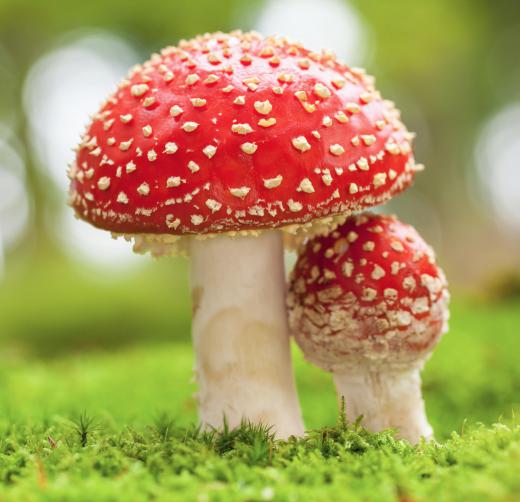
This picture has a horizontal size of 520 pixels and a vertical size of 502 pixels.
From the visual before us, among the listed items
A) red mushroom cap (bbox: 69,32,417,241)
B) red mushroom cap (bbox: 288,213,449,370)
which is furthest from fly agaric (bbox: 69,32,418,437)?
red mushroom cap (bbox: 288,213,449,370)

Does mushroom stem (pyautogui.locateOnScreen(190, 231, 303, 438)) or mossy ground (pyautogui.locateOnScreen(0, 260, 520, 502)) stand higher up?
mushroom stem (pyautogui.locateOnScreen(190, 231, 303, 438))

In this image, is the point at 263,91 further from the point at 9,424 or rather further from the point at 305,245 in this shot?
the point at 9,424

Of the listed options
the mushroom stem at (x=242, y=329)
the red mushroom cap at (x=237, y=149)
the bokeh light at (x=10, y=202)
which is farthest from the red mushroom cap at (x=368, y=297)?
the bokeh light at (x=10, y=202)

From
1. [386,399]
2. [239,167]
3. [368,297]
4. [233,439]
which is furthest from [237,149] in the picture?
[386,399]

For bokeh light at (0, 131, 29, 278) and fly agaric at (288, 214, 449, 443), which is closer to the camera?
fly agaric at (288, 214, 449, 443)

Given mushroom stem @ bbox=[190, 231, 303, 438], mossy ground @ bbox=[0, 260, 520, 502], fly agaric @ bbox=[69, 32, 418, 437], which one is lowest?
mossy ground @ bbox=[0, 260, 520, 502]

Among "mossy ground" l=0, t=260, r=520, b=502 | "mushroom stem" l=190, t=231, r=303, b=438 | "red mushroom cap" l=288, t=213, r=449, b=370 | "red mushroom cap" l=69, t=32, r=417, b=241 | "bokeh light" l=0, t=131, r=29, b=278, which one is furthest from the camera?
"bokeh light" l=0, t=131, r=29, b=278

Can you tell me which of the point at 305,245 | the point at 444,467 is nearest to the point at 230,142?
the point at 305,245

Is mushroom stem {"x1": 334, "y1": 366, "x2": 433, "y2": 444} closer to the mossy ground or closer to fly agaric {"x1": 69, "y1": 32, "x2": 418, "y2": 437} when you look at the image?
the mossy ground
